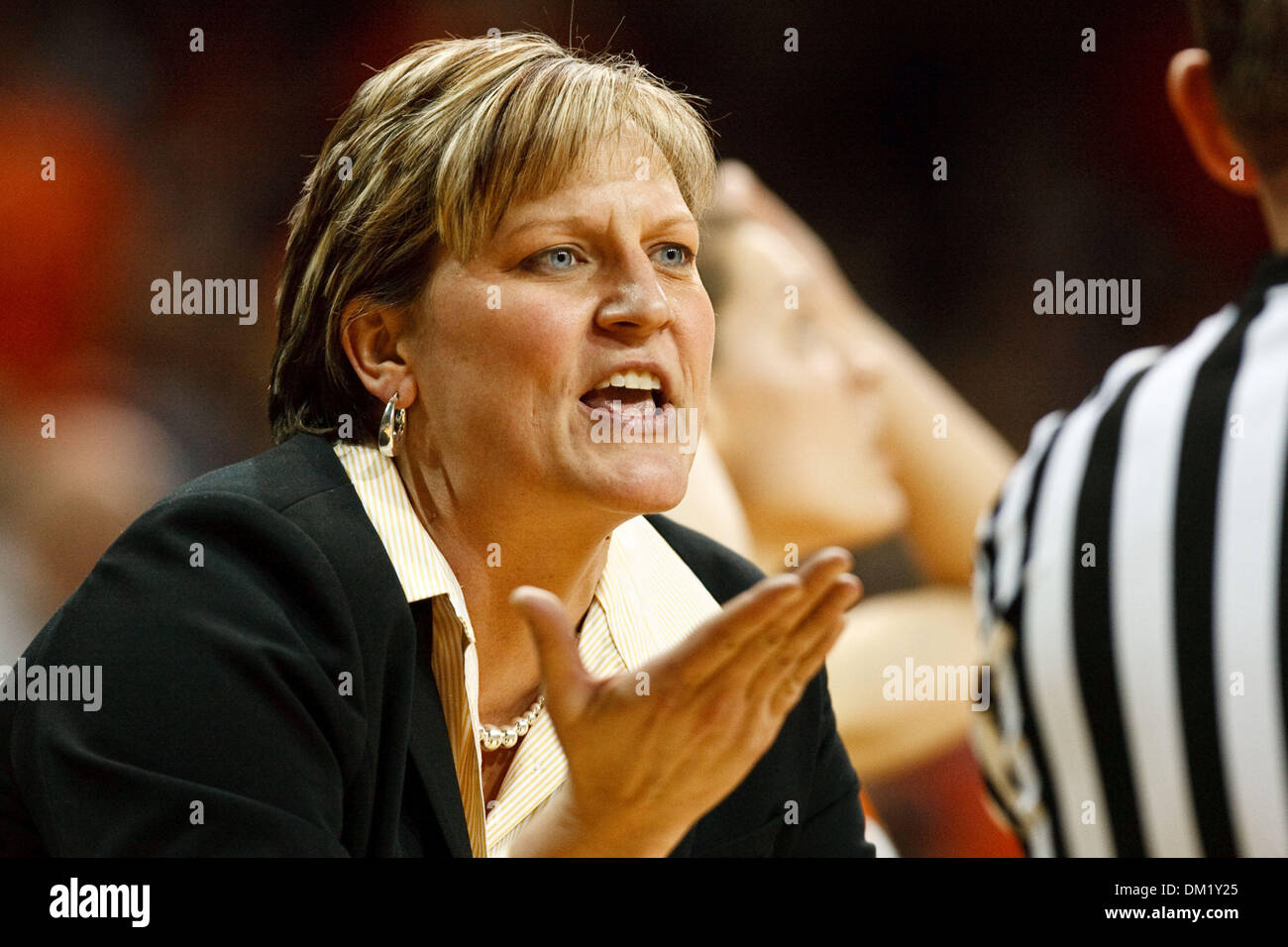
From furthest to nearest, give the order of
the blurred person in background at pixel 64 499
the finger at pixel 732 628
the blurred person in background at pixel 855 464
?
1. the blurred person in background at pixel 855 464
2. the blurred person in background at pixel 64 499
3. the finger at pixel 732 628

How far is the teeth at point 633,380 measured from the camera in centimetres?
153

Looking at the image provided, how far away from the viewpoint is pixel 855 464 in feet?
8.18

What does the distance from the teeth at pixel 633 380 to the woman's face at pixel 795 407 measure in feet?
2.96

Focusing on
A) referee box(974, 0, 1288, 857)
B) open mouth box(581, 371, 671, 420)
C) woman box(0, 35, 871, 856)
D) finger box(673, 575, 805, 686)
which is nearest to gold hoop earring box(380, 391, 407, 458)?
woman box(0, 35, 871, 856)

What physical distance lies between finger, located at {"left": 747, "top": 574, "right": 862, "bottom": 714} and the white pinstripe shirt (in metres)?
0.14

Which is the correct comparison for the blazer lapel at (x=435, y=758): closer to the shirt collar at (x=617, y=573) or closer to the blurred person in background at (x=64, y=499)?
the shirt collar at (x=617, y=573)

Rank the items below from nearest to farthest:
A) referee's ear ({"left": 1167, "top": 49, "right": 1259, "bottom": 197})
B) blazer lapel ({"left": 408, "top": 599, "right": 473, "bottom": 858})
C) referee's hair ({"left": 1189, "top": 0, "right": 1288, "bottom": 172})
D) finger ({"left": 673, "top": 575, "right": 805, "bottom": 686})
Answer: finger ({"left": 673, "top": 575, "right": 805, "bottom": 686}), blazer lapel ({"left": 408, "top": 599, "right": 473, "bottom": 858}), referee's hair ({"left": 1189, "top": 0, "right": 1288, "bottom": 172}), referee's ear ({"left": 1167, "top": 49, "right": 1259, "bottom": 197})

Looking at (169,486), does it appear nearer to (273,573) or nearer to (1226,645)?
(273,573)

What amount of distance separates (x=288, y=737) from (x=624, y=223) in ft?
2.30

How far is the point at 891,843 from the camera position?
2.46m

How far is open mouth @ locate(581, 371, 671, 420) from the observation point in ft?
5.04

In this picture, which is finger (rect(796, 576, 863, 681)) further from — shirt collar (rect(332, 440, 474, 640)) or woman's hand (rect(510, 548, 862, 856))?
shirt collar (rect(332, 440, 474, 640))

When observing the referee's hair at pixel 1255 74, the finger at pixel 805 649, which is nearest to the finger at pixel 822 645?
the finger at pixel 805 649
